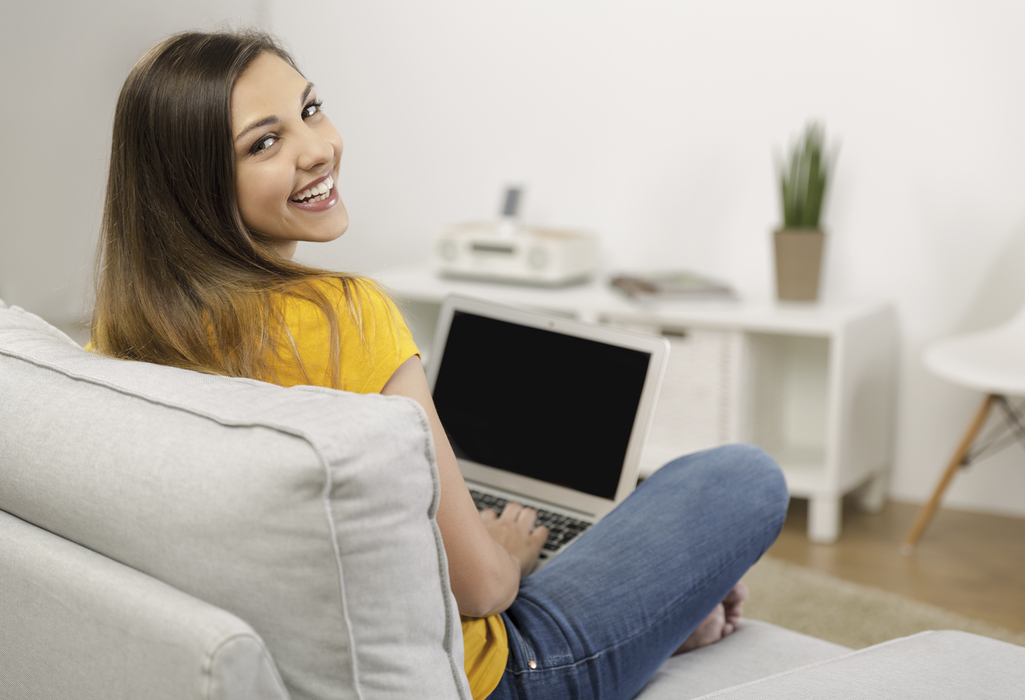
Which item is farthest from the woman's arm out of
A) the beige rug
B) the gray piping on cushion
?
the beige rug

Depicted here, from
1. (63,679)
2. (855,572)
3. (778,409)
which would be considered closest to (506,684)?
(63,679)

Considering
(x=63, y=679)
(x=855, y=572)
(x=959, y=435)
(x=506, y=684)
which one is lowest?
(x=855, y=572)

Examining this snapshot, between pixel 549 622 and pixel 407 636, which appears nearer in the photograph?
pixel 407 636

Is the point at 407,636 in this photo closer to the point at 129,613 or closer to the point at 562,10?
the point at 129,613

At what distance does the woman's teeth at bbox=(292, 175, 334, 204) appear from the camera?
1045mm

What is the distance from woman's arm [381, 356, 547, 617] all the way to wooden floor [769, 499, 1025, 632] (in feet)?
4.96

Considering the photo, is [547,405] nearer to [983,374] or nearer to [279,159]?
[279,159]

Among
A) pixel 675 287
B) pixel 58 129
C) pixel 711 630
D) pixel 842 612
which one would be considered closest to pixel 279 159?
pixel 711 630

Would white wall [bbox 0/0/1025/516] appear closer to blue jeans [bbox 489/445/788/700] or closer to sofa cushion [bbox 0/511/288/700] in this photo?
blue jeans [bbox 489/445/788/700]

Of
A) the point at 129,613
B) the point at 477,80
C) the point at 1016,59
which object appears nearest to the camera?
the point at 129,613

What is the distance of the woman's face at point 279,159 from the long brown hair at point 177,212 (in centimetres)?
2

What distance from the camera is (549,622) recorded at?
2.98ft

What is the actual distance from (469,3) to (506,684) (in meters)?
2.64

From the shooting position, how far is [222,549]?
570mm
